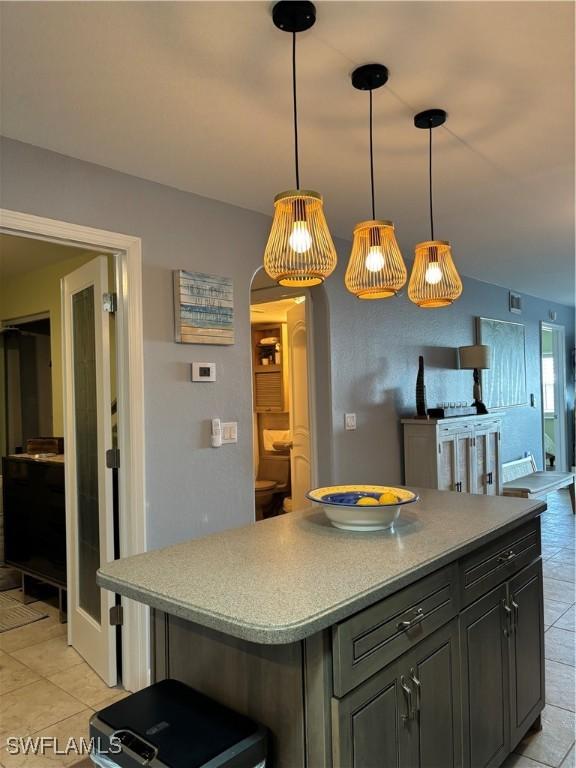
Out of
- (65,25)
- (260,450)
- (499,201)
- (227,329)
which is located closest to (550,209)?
(499,201)

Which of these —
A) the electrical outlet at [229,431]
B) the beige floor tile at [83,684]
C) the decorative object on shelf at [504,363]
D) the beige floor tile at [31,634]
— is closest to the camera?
the beige floor tile at [83,684]

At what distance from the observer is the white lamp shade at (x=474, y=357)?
5051 mm

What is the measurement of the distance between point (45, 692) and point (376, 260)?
8.26 ft

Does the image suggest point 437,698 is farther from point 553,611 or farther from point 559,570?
point 559,570

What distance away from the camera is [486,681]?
1883 mm

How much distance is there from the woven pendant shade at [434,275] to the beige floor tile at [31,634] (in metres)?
2.86

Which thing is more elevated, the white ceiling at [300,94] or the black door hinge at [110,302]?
the white ceiling at [300,94]

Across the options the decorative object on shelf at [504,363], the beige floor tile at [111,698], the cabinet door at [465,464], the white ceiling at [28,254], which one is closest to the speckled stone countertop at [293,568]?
the beige floor tile at [111,698]

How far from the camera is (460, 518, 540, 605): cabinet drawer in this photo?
183cm

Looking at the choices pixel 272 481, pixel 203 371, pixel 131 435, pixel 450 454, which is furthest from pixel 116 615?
pixel 272 481

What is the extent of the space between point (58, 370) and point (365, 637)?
12.6 feet

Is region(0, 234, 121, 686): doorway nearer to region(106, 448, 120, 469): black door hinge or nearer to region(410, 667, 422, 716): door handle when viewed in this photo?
region(106, 448, 120, 469): black door hinge

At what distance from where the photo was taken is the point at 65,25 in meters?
1.61

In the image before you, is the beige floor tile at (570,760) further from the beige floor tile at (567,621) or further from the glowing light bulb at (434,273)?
the glowing light bulb at (434,273)
